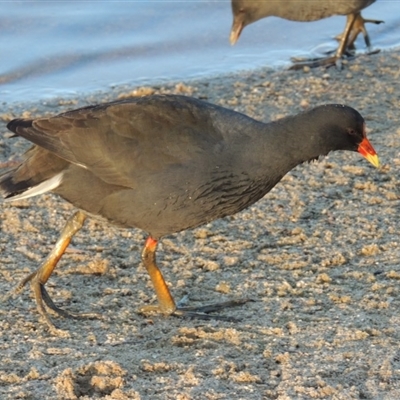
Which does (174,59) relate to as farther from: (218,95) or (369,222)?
(369,222)

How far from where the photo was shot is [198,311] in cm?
446

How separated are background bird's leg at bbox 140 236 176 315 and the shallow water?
3529 millimetres

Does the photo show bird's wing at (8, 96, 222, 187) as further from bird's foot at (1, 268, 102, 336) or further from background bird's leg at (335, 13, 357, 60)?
background bird's leg at (335, 13, 357, 60)

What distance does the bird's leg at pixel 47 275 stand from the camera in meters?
4.37

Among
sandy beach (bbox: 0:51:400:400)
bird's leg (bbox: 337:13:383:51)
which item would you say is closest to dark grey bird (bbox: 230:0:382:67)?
bird's leg (bbox: 337:13:383:51)

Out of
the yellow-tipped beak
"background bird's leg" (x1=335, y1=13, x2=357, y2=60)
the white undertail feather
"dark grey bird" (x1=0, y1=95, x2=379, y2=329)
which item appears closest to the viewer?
"dark grey bird" (x1=0, y1=95, x2=379, y2=329)

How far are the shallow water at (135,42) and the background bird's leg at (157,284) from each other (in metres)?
3.53

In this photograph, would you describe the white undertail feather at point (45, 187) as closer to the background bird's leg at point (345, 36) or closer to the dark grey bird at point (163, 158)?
the dark grey bird at point (163, 158)

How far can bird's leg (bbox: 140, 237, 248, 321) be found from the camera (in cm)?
442

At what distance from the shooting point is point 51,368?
12.6ft

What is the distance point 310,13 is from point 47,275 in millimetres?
4764

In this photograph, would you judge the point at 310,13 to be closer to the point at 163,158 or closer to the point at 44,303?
the point at 163,158

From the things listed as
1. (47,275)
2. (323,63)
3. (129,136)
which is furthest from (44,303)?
(323,63)

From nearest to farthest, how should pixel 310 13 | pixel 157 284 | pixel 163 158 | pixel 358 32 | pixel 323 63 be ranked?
pixel 163 158, pixel 157 284, pixel 323 63, pixel 310 13, pixel 358 32
